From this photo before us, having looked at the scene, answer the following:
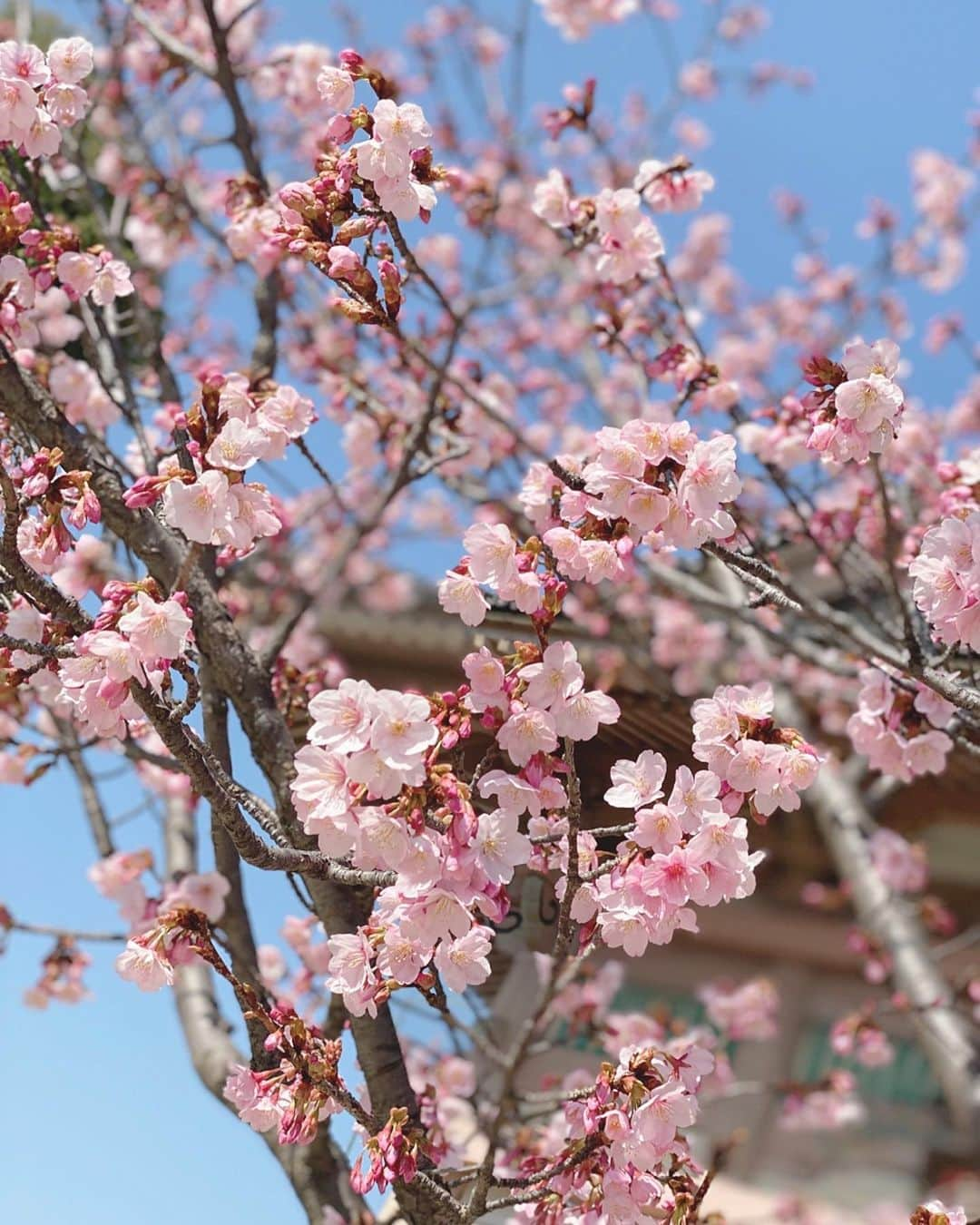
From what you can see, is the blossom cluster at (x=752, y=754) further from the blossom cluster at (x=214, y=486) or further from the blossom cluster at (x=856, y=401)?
the blossom cluster at (x=214, y=486)

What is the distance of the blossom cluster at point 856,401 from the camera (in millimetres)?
2260

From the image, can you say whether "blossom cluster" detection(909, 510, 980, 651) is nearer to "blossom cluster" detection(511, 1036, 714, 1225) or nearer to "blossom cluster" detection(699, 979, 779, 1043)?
"blossom cluster" detection(511, 1036, 714, 1225)

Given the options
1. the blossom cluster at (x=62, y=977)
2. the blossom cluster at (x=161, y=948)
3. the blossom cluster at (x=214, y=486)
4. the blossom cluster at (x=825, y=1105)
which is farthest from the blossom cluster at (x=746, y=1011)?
the blossom cluster at (x=214, y=486)

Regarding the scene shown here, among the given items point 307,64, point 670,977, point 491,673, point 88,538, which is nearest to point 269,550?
point 307,64

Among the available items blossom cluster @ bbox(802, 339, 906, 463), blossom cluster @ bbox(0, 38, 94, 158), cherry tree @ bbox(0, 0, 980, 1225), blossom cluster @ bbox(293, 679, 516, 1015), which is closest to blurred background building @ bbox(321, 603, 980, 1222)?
cherry tree @ bbox(0, 0, 980, 1225)

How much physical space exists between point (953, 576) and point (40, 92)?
2.44 metres

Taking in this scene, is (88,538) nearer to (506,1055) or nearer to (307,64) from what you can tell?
(506,1055)

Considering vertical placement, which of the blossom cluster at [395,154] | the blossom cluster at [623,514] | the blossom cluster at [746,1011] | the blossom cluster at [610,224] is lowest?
the blossom cluster at [623,514]

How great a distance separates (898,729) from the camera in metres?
2.80

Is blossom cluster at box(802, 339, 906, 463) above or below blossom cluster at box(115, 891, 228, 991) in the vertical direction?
above

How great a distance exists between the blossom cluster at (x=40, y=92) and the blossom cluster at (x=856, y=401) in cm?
190

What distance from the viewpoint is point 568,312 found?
26.4ft

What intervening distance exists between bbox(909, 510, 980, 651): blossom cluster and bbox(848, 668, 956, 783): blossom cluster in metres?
0.47

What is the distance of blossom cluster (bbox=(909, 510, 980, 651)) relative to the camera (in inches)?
87.4
